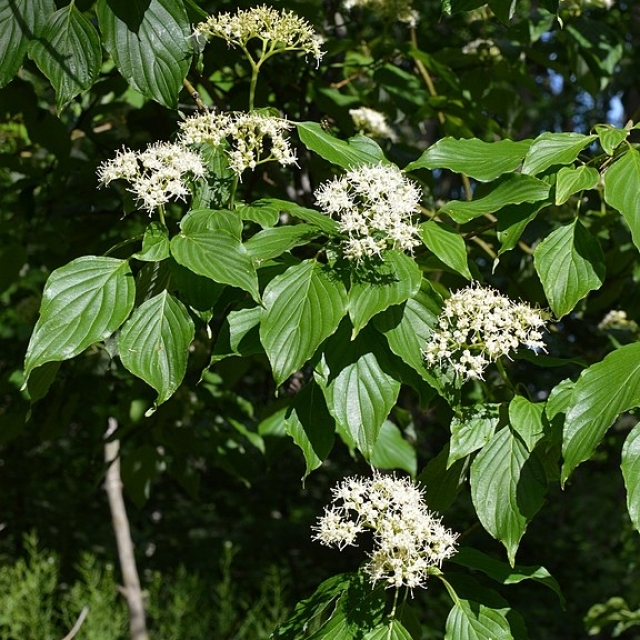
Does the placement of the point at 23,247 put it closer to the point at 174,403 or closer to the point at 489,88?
the point at 174,403

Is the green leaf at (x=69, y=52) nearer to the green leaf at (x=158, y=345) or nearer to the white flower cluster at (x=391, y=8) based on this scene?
the green leaf at (x=158, y=345)

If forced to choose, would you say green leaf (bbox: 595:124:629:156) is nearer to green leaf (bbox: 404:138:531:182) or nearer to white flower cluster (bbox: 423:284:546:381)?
green leaf (bbox: 404:138:531:182)

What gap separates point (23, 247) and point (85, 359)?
0.50 m

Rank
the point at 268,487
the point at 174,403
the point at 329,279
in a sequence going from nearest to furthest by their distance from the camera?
the point at 329,279 < the point at 174,403 < the point at 268,487

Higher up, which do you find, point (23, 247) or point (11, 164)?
point (11, 164)

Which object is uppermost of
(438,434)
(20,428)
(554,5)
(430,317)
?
(554,5)

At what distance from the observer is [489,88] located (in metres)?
2.80

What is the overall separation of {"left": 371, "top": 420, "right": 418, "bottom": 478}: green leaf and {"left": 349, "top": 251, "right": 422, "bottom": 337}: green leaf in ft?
3.50

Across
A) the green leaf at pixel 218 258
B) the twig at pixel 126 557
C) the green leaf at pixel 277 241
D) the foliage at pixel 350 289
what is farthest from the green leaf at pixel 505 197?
the twig at pixel 126 557

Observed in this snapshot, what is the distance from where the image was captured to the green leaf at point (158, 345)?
1234 millimetres

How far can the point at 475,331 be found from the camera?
1300 millimetres

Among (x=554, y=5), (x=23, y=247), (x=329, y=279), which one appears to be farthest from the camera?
(x=23, y=247)

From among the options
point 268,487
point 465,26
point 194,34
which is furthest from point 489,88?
point 268,487

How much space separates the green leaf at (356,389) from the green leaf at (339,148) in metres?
0.30
